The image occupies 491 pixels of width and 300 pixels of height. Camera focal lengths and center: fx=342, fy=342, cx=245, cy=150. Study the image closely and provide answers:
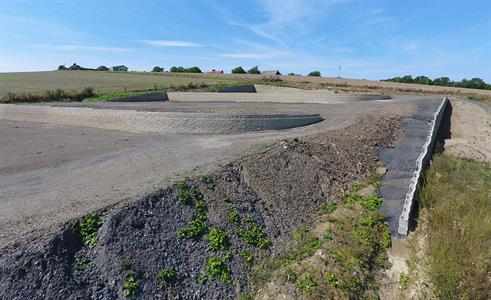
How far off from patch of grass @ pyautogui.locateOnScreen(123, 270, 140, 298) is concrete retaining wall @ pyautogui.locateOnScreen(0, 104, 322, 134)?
400 inches

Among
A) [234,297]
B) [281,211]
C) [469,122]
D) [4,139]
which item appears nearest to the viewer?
[234,297]

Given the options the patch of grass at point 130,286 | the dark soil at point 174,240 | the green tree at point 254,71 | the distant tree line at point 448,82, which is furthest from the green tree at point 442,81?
the patch of grass at point 130,286

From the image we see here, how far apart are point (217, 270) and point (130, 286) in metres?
1.47

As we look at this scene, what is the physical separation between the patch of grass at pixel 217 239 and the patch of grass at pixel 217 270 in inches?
9.8

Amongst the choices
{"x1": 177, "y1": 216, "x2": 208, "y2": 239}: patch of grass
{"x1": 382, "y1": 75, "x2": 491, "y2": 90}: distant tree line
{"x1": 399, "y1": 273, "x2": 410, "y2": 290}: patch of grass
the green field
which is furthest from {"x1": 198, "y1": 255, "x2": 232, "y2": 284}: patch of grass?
{"x1": 382, "y1": 75, "x2": 491, "y2": 90}: distant tree line

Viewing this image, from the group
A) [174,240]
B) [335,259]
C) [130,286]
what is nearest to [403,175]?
[335,259]

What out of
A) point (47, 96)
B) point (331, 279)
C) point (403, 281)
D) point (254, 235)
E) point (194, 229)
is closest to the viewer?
point (331, 279)

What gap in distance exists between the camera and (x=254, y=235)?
6961 millimetres

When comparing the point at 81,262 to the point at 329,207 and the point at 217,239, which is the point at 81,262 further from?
the point at 329,207

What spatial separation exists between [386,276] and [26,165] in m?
10.3

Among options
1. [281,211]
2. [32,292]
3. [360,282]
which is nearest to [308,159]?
[281,211]

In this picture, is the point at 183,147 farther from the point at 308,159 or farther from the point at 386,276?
the point at 386,276

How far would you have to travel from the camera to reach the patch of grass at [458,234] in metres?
5.42

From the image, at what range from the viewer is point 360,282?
5883mm
